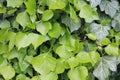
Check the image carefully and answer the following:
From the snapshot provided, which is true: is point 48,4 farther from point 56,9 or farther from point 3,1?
point 3,1

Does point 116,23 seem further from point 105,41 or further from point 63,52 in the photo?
point 63,52

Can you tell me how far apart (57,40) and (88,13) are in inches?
8.0

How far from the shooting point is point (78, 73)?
1.17 metres

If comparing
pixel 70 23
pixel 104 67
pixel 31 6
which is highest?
pixel 31 6

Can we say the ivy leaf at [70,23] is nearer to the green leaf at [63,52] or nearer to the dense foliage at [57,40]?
the dense foliage at [57,40]

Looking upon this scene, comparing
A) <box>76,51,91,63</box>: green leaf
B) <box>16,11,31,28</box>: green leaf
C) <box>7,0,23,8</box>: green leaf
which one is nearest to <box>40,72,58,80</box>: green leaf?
<box>76,51,91,63</box>: green leaf

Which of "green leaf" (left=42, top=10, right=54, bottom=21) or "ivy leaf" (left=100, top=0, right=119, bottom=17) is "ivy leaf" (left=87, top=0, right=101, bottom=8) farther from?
"green leaf" (left=42, top=10, right=54, bottom=21)

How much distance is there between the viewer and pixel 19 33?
1.19m

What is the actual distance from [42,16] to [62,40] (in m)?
0.15

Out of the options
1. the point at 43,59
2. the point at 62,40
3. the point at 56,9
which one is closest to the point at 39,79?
the point at 43,59

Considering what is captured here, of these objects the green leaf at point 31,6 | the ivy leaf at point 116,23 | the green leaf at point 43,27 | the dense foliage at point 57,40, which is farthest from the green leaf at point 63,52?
the ivy leaf at point 116,23

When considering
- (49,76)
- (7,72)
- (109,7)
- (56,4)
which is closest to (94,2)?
(109,7)

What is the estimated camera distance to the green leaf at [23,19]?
46.4 inches

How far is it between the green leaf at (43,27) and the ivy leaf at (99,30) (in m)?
0.23
